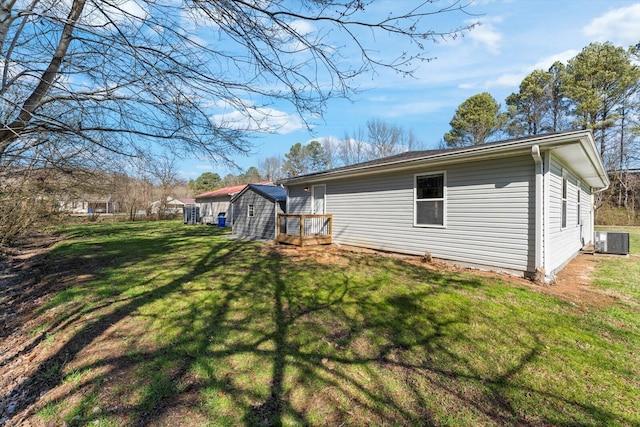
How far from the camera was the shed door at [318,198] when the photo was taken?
10445mm

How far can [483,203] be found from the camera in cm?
624

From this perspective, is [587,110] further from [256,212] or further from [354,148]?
[256,212]

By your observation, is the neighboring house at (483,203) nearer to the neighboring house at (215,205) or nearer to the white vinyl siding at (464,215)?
the white vinyl siding at (464,215)

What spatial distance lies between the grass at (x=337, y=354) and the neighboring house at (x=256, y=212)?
6505 millimetres

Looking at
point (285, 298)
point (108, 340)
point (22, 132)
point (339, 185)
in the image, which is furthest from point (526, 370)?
point (339, 185)

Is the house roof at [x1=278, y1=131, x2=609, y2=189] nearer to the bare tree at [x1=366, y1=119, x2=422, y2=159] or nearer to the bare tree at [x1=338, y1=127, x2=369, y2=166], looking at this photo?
the bare tree at [x1=366, y1=119, x2=422, y2=159]

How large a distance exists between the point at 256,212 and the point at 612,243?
41.1 feet

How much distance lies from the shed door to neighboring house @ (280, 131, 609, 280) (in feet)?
3.25

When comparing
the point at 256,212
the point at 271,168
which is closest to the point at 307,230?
the point at 256,212

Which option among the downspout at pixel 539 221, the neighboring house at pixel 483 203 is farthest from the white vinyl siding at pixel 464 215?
the downspout at pixel 539 221

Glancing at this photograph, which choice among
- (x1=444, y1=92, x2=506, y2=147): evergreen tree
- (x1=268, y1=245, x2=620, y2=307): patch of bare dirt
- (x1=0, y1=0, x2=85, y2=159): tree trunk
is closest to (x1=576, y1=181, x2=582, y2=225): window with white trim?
(x1=268, y1=245, x2=620, y2=307): patch of bare dirt

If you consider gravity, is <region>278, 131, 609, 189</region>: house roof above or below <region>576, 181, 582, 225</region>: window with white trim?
above

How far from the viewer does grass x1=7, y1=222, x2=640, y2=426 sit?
2158mm

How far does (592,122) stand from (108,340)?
93.6ft
